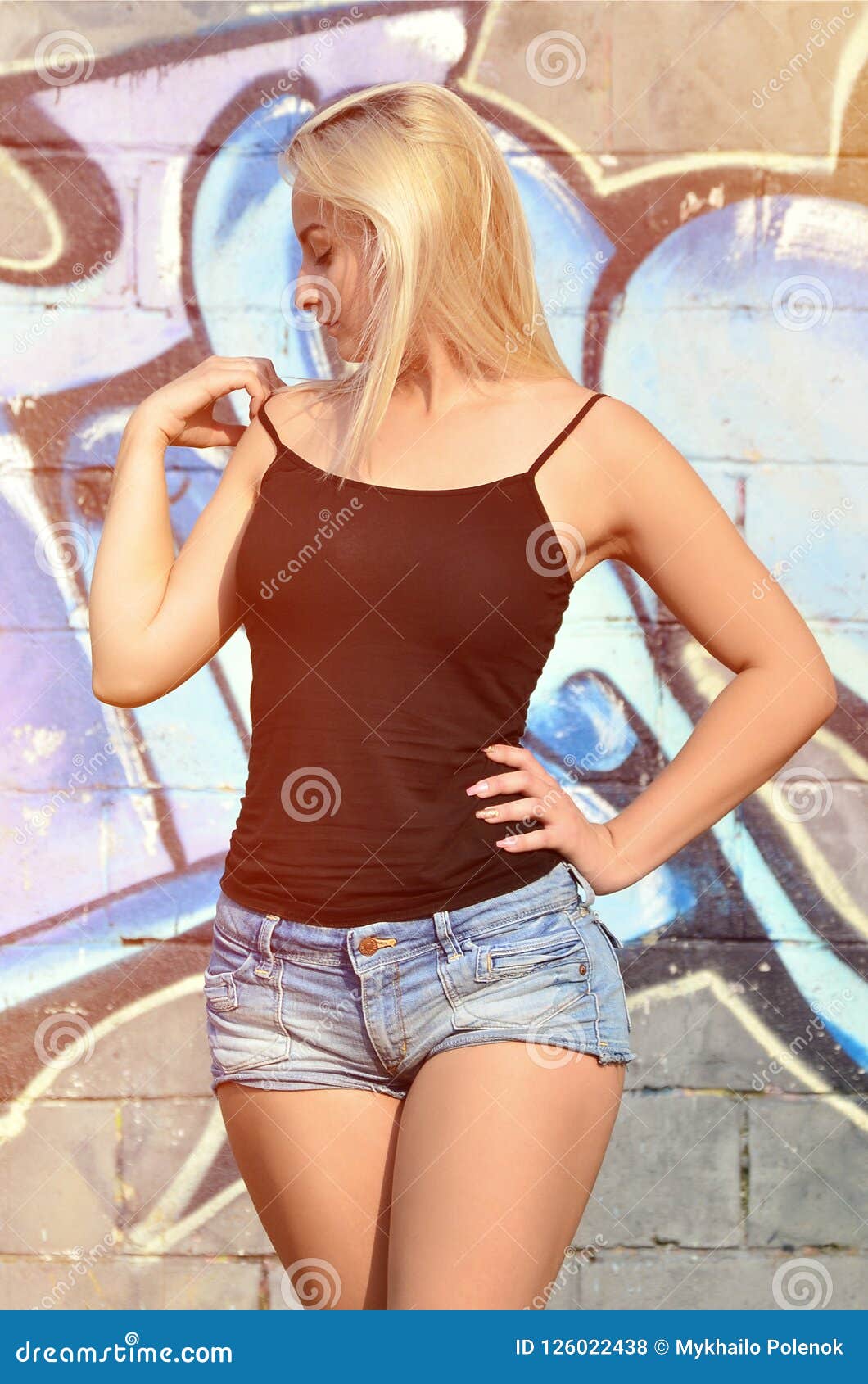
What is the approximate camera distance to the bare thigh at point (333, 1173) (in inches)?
57.7

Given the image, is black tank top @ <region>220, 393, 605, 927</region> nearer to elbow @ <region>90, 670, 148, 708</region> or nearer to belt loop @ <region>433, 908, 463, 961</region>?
belt loop @ <region>433, 908, 463, 961</region>

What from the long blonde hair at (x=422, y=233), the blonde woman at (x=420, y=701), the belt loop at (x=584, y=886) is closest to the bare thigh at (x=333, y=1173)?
the blonde woman at (x=420, y=701)

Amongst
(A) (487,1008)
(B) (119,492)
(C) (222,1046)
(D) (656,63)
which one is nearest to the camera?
(A) (487,1008)

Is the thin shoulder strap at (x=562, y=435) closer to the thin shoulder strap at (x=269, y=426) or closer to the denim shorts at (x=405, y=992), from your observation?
the thin shoulder strap at (x=269, y=426)

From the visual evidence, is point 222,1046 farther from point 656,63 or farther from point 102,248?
point 656,63

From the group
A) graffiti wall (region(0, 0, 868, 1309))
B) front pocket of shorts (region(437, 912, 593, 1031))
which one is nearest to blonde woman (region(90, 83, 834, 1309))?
front pocket of shorts (region(437, 912, 593, 1031))

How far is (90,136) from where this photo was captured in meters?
2.97

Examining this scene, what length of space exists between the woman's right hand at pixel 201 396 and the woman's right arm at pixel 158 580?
0.15 feet

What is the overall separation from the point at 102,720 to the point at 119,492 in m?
1.41

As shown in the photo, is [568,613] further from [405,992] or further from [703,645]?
[405,992]

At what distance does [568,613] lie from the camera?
118 inches

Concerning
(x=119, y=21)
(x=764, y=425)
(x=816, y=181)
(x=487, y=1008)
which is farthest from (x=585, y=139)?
(x=487, y=1008)

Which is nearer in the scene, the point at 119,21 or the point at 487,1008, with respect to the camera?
the point at 487,1008

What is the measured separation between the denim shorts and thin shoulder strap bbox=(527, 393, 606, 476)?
1.55 feet
